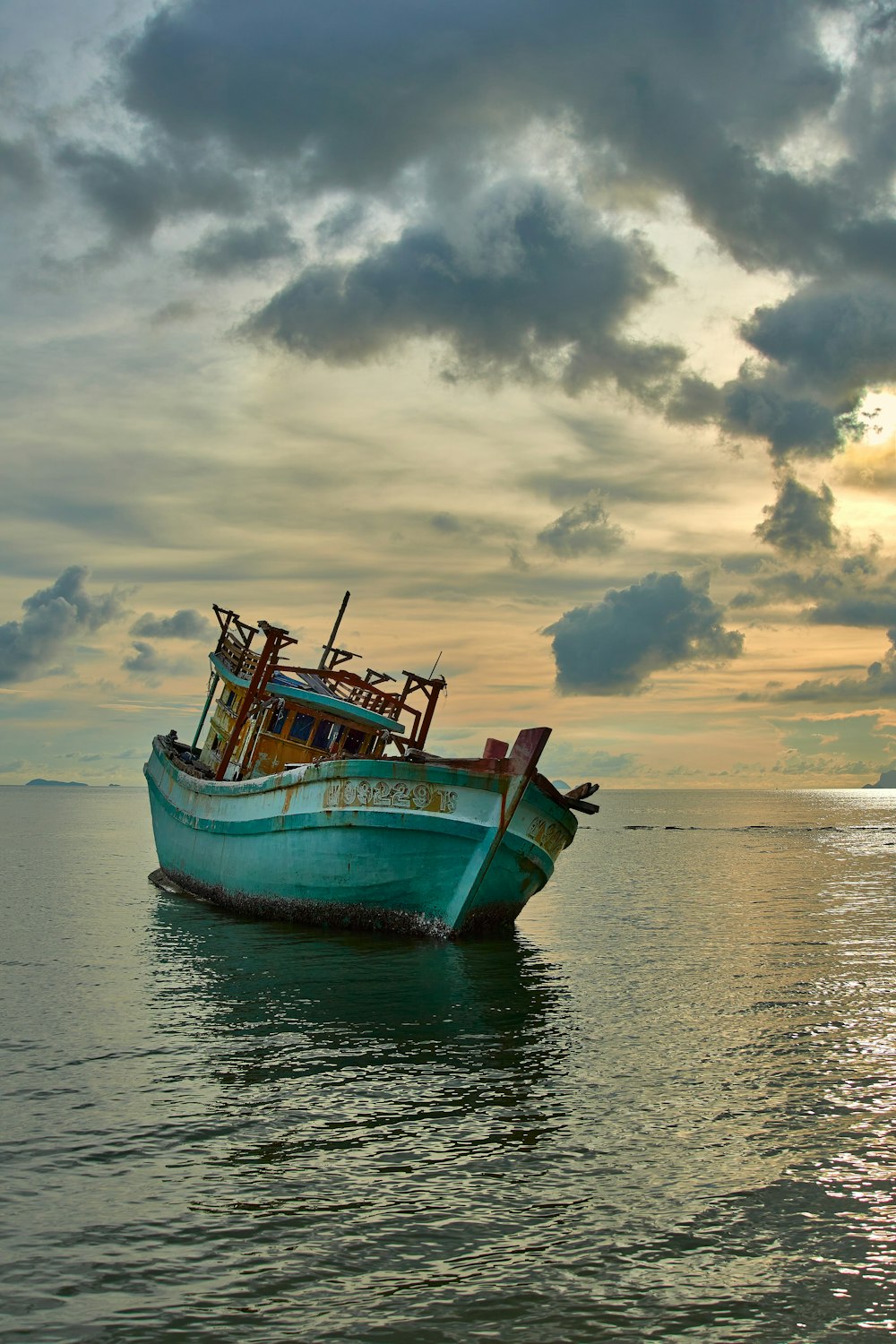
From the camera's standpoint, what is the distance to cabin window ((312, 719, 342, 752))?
26219mm

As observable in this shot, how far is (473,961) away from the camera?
19281 millimetres

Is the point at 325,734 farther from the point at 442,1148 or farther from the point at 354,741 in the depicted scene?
the point at 442,1148

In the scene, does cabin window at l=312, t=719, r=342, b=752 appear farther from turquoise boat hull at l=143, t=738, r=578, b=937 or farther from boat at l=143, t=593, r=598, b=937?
turquoise boat hull at l=143, t=738, r=578, b=937

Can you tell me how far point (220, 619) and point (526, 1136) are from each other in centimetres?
2362

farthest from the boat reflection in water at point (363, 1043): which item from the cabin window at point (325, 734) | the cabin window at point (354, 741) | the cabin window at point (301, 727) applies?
the cabin window at point (301, 727)

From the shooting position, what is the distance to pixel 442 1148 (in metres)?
8.98

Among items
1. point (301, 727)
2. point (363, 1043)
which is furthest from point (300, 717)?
point (363, 1043)

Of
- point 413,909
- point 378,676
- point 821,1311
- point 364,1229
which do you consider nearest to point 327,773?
point 413,909

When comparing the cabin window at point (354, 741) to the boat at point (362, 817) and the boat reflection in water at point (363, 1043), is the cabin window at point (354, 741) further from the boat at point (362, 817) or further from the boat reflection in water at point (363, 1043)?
the boat reflection in water at point (363, 1043)

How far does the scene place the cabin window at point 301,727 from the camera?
26.3m

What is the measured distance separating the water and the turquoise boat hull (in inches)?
42.2

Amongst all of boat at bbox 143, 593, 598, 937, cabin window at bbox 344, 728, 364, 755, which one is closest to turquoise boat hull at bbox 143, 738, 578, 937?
boat at bbox 143, 593, 598, 937

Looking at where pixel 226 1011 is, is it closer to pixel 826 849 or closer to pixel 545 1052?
pixel 545 1052

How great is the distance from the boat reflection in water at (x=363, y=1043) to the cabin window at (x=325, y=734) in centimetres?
567
